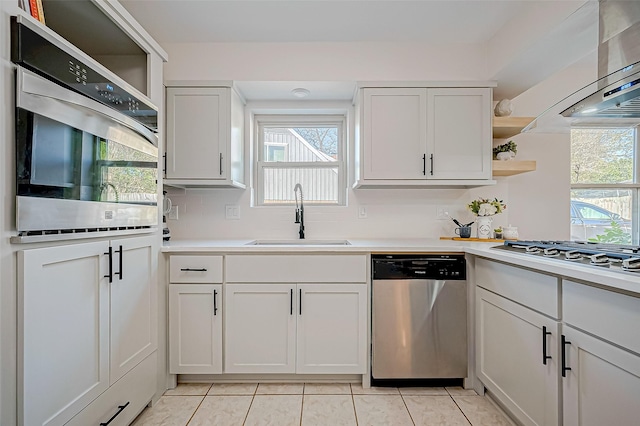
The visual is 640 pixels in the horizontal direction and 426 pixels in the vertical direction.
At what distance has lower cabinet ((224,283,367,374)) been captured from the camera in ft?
6.36

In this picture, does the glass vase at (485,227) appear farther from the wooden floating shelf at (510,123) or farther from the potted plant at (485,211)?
the wooden floating shelf at (510,123)

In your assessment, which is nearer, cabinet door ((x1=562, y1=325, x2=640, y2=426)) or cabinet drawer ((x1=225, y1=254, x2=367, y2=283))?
cabinet door ((x1=562, y1=325, x2=640, y2=426))

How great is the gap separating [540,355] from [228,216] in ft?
7.23

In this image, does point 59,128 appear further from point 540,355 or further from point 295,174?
point 540,355

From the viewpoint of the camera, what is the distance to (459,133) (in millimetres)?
2275

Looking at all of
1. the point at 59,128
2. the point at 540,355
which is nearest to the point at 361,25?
the point at 59,128

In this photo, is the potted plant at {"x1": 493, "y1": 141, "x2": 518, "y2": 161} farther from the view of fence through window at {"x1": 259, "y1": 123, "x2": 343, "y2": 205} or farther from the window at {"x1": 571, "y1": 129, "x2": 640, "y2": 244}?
the view of fence through window at {"x1": 259, "y1": 123, "x2": 343, "y2": 205}

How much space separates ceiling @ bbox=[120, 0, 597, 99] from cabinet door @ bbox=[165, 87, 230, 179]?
336mm

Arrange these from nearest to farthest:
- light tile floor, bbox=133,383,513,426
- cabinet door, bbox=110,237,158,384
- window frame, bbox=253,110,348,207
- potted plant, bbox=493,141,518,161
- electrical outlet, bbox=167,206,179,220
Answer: cabinet door, bbox=110,237,158,384, light tile floor, bbox=133,383,513,426, potted plant, bbox=493,141,518,161, electrical outlet, bbox=167,206,179,220, window frame, bbox=253,110,348,207

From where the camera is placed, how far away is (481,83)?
2264 mm

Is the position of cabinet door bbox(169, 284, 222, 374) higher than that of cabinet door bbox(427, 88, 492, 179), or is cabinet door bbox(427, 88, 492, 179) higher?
cabinet door bbox(427, 88, 492, 179)

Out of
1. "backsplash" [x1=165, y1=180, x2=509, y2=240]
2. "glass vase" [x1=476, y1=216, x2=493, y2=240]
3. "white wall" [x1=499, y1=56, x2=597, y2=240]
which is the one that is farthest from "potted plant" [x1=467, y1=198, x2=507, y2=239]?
"white wall" [x1=499, y1=56, x2=597, y2=240]

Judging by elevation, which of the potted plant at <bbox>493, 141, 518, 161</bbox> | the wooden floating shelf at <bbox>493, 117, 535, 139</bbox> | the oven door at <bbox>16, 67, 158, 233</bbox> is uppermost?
the wooden floating shelf at <bbox>493, 117, 535, 139</bbox>

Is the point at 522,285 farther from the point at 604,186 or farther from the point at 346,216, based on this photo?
the point at 604,186
